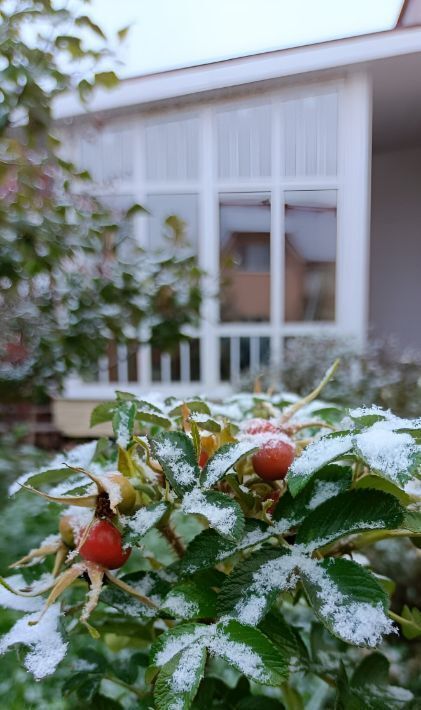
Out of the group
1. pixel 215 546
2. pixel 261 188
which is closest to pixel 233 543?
pixel 215 546

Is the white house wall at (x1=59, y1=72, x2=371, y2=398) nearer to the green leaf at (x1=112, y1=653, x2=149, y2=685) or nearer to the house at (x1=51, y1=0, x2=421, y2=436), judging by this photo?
the house at (x1=51, y1=0, x2=421, y2=436)

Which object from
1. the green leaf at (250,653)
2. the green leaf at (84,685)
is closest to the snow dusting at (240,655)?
the green leaf at (250,653)

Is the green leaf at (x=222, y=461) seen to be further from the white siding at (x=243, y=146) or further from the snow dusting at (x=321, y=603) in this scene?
the white siding at (x=243, y=146)

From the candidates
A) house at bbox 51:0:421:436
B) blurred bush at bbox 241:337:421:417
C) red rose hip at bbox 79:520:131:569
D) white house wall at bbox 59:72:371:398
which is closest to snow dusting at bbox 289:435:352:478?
red rose hip at bbox 79:520:131:569

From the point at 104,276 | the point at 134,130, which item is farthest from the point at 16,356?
the point at 134,130

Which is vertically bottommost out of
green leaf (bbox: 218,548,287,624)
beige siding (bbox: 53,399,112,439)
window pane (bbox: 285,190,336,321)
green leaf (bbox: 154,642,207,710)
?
beige siding (bbox: 53,399,112,439)

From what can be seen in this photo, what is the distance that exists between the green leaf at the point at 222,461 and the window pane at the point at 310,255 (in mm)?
3961

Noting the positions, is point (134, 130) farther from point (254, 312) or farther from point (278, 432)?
point (278, 432)

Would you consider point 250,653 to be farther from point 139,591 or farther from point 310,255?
point 310,255

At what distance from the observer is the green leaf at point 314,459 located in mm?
276

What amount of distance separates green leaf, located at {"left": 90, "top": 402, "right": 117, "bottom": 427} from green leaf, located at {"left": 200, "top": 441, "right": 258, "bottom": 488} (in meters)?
0.13

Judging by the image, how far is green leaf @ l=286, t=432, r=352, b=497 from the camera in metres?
0.28

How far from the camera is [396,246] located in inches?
192

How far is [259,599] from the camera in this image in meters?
0.29
